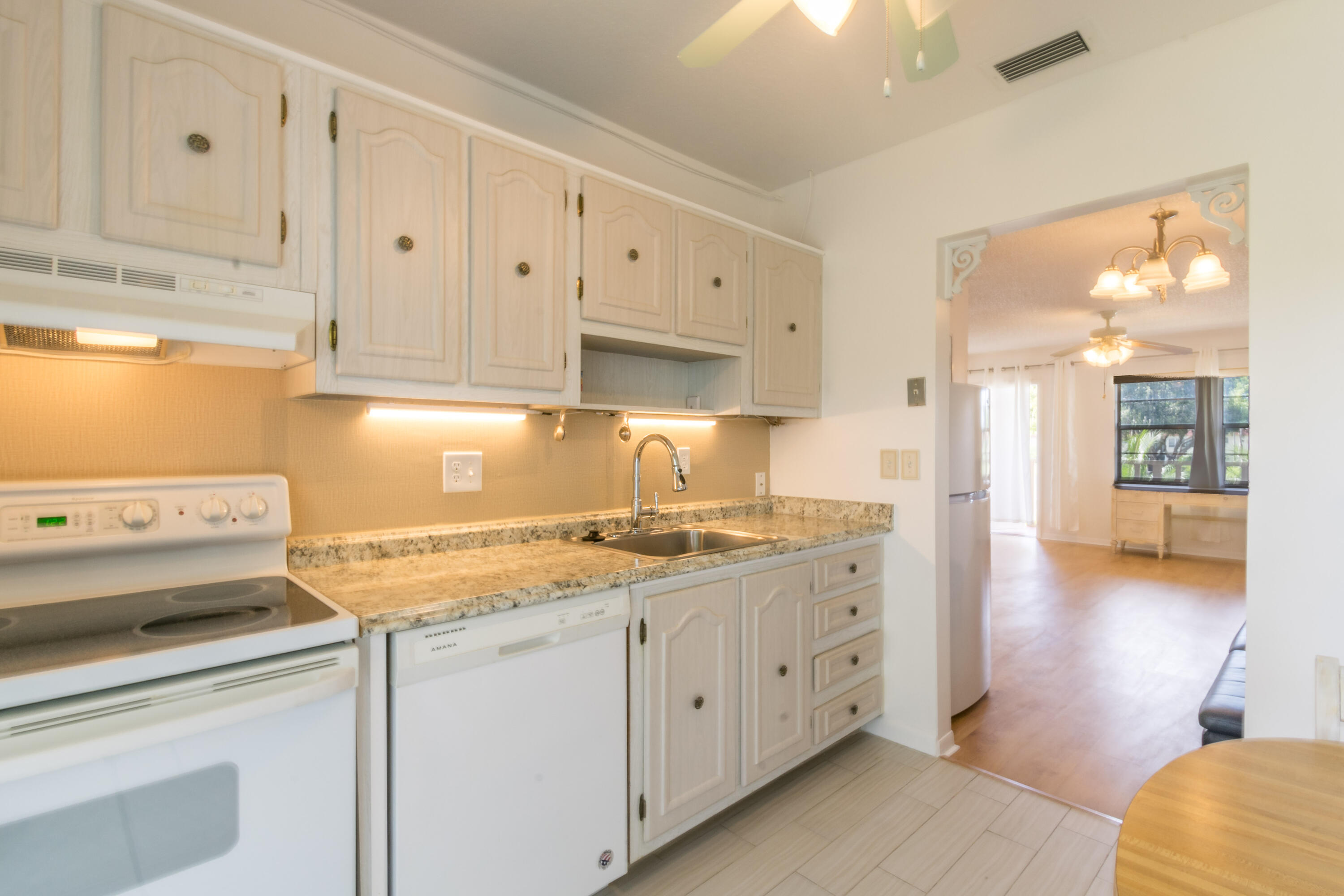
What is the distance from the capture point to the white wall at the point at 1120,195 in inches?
65.7

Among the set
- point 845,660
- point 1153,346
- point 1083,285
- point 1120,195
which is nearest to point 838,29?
point 1120,195

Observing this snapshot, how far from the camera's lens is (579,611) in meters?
1.56

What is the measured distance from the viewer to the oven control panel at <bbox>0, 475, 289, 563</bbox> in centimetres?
123

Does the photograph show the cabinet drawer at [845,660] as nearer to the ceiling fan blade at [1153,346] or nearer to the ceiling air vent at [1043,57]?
the ceiling air vent at [1043,57]

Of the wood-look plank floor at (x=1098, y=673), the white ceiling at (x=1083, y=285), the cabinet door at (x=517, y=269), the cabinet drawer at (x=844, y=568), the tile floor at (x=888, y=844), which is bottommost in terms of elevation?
Result: the tile floor at (x=888, y=844)

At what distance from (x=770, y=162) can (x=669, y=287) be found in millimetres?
1038

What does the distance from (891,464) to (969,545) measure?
621 mm

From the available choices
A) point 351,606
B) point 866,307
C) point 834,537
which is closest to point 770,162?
point 866,307

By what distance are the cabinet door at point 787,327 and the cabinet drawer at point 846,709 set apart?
121 cm

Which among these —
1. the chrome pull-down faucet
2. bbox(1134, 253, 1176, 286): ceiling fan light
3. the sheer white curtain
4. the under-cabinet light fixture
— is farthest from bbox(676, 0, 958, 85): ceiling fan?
the sheer white curtain

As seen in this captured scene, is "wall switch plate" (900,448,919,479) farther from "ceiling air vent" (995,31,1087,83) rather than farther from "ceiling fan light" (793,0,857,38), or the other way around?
"ceiling fan light" (793,0,857,38)

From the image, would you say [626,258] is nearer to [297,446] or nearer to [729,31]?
[729,31]

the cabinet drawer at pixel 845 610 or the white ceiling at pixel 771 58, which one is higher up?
the white ceiling at pixel 771 58

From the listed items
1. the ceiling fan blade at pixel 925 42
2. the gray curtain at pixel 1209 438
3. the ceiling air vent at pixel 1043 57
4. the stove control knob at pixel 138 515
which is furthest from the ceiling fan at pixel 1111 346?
the stove control knob at pixel 138 515
